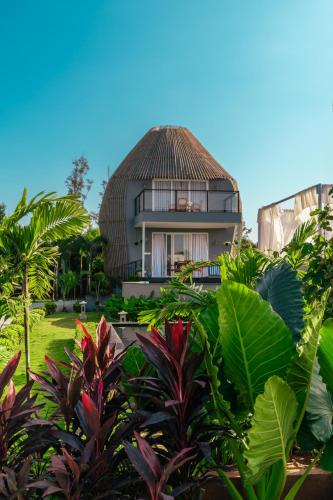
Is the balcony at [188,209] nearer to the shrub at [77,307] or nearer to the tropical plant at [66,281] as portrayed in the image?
the tropical plant at [66,281]

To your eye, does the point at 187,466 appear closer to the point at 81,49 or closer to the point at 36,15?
A: the point at 81,49

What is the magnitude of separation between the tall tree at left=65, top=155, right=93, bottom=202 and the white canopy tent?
34.3 metres

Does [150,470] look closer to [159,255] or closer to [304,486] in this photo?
[304,486]

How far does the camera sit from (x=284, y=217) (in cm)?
1078

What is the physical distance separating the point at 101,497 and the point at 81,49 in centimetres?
1627

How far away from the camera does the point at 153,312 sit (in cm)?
497

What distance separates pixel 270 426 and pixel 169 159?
80.0 feet

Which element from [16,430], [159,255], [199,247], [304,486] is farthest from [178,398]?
[199,247]

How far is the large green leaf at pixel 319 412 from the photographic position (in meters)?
2.71

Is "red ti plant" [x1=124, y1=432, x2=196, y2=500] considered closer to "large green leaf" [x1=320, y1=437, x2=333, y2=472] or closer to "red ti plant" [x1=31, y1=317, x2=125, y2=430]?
"red ti plant" [x1=31, y1=317, x2=125, y2=430]

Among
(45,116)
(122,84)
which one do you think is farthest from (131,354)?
(45,116)

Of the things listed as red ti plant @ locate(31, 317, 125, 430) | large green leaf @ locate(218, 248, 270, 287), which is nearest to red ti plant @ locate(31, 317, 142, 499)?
red ti plant @ locate(31, 317, 125, 430)

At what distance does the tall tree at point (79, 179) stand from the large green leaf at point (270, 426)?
42794mm

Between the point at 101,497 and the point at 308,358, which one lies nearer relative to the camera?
the point at 101,497
